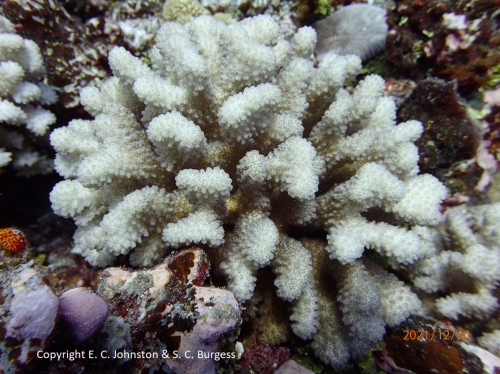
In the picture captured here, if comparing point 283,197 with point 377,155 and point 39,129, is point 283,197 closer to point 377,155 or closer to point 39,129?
point 377,155

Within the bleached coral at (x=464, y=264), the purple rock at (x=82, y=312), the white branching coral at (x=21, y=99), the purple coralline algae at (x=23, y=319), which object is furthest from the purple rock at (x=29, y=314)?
the bleached coral at (x=464, y=264)

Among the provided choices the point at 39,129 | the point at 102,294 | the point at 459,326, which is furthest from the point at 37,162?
the point at 459,326

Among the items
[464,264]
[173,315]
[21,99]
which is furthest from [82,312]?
[464,264]
